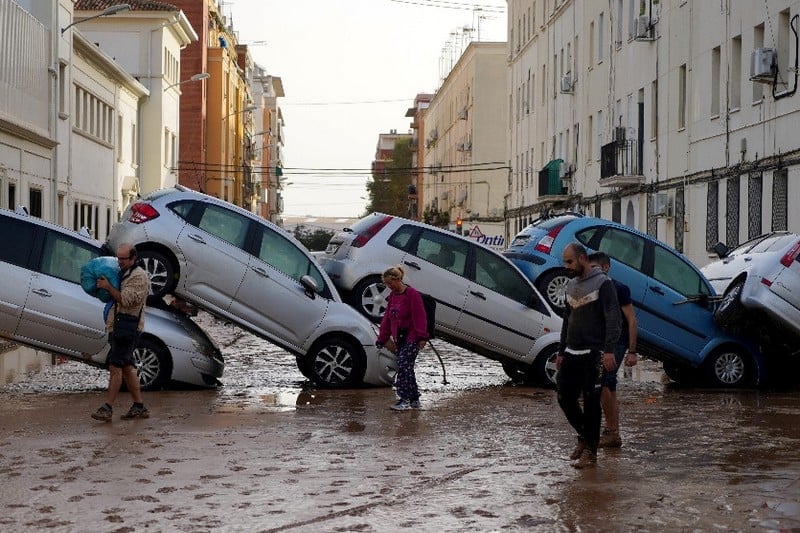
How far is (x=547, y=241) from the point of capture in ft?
65.0

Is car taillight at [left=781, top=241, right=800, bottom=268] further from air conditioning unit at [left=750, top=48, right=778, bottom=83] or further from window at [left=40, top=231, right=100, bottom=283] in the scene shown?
air conditioning unit at [left=750, top=48, right=778, bottom=83]

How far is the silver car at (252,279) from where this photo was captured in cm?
1700

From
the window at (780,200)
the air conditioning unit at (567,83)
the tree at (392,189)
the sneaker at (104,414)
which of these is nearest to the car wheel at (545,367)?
the sneaker at (104,414)

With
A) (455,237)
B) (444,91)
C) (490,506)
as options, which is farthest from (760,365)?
(444,91)

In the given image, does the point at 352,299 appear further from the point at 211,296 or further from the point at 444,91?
the point at 444,91

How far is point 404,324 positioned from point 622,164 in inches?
1061

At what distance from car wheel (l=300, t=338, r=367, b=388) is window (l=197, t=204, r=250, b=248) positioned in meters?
1.52

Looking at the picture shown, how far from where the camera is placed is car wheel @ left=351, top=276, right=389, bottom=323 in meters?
18.5

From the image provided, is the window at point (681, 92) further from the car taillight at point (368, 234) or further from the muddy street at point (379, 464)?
the muddy street at point (379, 464)

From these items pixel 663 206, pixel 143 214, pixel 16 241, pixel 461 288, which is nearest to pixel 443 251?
pixel 461 288

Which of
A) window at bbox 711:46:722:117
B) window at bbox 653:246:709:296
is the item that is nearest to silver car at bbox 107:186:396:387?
window at bbox 653:246:709:296

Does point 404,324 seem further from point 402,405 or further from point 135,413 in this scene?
point 135,413

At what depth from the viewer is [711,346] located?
19.5m

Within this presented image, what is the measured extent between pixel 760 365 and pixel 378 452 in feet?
30.0
